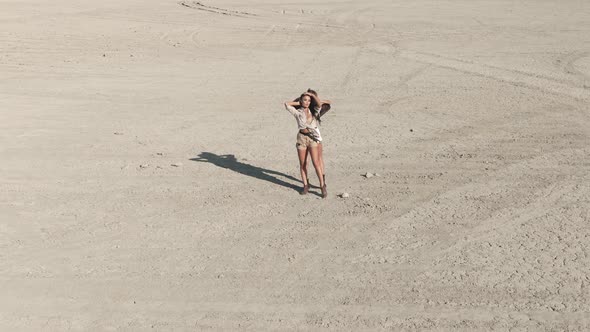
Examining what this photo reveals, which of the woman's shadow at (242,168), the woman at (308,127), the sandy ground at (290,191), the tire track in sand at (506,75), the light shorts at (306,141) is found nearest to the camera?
the sandy ground at (290,191)

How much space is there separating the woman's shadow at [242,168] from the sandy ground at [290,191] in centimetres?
5

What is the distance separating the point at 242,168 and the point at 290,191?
54.3 inches

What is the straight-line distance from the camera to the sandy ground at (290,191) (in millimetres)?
7312

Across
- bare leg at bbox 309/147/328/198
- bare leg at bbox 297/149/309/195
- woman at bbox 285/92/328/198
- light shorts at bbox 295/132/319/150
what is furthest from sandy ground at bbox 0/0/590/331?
light shorts at bbox 295/132/319/150

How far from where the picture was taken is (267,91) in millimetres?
16766

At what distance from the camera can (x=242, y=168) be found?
11.6 meters

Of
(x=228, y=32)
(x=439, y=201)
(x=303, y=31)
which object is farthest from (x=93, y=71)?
(x=439, y=201)

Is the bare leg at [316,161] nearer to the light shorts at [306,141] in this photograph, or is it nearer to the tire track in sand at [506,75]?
the light shorts at [306,141]

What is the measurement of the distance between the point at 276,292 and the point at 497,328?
229 cm

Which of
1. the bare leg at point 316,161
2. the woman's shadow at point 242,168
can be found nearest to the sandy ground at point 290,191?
the woman's shadow at point 242,168

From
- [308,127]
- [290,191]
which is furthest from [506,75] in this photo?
[308,127]

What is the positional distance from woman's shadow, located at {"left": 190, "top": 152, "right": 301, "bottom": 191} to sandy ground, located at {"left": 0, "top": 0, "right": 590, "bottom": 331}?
52 mm

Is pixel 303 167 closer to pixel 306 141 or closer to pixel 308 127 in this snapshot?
pixel 306 141

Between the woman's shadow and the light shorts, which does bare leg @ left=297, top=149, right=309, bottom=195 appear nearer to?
the light shorts
